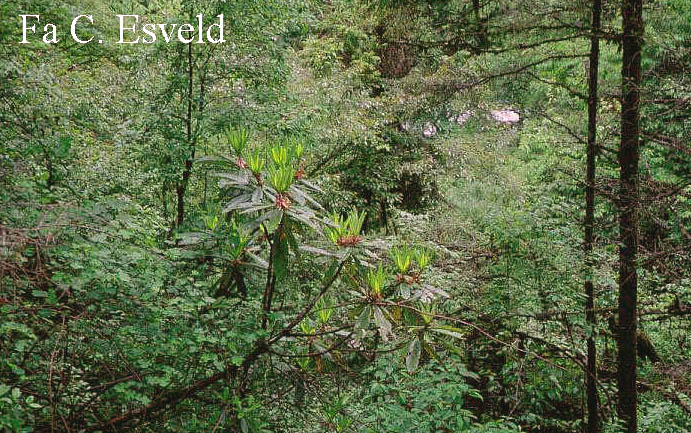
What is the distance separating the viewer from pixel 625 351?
3.94m

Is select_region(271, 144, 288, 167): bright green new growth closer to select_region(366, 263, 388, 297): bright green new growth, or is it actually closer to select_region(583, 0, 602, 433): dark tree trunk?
select_region(366, 263, 388, 297): bright green new growth

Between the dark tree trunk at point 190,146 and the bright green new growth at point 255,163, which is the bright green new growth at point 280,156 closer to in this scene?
the bright green new growth at point 255,163

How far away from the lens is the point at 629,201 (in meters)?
3.74

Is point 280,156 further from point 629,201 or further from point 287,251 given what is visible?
point 629,201

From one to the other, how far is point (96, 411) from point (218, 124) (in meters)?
2.54

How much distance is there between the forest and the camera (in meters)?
2.46

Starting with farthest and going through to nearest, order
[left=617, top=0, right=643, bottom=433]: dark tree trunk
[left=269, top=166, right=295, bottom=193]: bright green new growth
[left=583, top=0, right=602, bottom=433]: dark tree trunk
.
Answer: [left=583, top=0, right=602, bottom=433]: dark tree trunk
[left=617, top=0, right=643, bottom=433]: dark tree trunk
[left=269, top=166, right=295, bottom=193]: bright green new growth

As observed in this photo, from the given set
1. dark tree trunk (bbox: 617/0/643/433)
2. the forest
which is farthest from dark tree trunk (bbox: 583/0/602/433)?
dark tree trunk (bbox: 617/0/643/433)

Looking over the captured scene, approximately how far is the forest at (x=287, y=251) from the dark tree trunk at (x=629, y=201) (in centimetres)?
2

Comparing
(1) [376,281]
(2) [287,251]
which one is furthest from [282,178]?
(1) [376,281]

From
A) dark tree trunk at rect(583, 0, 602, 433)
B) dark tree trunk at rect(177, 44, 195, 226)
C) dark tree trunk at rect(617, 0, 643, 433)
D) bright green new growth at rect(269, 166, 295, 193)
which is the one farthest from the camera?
dark tree trunk at rect(177, 44, 195, 226)

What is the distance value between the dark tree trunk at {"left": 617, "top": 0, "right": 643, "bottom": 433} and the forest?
0.02 m

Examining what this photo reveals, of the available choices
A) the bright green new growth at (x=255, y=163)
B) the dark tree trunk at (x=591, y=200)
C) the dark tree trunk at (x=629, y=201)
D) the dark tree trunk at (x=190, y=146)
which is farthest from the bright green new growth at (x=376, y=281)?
the dark tree trunk at (x=190, y=146)

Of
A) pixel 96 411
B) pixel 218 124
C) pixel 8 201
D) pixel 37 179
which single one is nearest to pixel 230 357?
pixel 96 411
